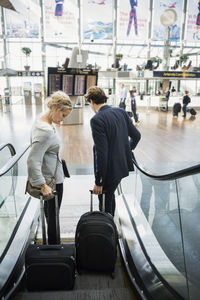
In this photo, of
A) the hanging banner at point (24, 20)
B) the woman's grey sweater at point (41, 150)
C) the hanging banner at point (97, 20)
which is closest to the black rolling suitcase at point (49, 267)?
the woman's grey sweater at point (41, 150)

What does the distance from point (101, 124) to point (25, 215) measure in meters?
1.80

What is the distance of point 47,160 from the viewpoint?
229 centimetres

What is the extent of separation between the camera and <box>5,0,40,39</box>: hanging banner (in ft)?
59.0

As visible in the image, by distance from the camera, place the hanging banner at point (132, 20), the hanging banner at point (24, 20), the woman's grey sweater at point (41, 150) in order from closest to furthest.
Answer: the woman's grey sweater at point (41, 150)
the hanging banner at point (24, 20)
the hanging banner at point (132, 20)

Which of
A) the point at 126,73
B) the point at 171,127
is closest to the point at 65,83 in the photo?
the point at 171,127

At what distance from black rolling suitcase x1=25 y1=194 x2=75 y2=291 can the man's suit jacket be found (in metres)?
0.77

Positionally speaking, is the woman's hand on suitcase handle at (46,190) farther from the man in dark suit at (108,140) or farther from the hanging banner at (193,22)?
the hanging banner at (193,22)

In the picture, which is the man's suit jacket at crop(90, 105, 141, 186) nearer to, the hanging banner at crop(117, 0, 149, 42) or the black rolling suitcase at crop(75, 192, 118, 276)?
the black rolling suitcase at crop(75, 192, 118, 276)

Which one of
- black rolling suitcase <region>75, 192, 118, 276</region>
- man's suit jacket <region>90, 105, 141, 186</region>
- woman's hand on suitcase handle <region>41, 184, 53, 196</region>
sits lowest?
black rolling suitcase <region>75, 192, 118, 276</region>

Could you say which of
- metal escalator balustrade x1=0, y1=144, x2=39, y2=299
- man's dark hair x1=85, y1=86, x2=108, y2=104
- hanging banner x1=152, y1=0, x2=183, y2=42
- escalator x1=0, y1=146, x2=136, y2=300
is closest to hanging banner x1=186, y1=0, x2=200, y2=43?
hanging banner x1=152, y1=0, x2=183, y2=42

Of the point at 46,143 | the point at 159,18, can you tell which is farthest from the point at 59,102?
the point at 159,18

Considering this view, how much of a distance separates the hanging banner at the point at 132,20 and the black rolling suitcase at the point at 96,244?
64.0 feet

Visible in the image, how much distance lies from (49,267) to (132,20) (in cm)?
2032

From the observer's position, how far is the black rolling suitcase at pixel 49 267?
2145 mm
